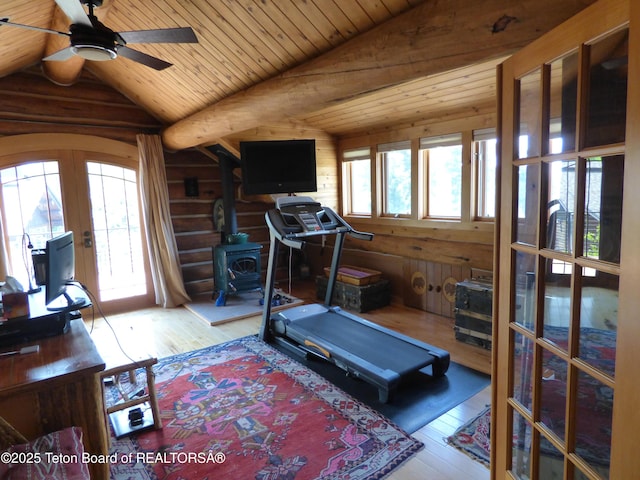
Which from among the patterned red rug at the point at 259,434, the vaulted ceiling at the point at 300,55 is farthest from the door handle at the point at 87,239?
the patterned red rug at the point at 259,434

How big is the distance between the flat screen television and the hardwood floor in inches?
67.9

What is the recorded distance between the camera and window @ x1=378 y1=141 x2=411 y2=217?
216 inches

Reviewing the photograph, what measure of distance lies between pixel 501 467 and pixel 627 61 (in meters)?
1.86

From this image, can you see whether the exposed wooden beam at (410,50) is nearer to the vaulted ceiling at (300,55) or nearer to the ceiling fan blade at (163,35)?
the vaulted ceiling at (300,55)

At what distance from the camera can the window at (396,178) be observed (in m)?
5.48

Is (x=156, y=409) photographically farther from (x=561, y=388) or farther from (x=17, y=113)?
(x=17, y=113)

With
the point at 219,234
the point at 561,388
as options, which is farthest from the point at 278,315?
the point at 561,388

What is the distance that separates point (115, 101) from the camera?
5508 millimetres

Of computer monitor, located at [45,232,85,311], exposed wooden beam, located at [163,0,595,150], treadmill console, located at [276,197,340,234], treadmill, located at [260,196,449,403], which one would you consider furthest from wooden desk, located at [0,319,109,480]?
treadmill console, located at [276,197,340,234]

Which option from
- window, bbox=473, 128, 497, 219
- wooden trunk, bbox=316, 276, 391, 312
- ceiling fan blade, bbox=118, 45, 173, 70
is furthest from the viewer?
wooden trunk, bbox=316, 276, 391, 312

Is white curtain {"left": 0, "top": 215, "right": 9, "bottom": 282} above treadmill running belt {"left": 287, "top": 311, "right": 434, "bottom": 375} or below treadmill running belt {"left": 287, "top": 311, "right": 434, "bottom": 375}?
above

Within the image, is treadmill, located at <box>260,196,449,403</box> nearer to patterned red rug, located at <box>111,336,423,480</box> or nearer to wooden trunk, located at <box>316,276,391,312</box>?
patterned red rug, located at <box>111,336,423,480</box>

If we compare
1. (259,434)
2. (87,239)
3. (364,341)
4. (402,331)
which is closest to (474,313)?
(402,331)

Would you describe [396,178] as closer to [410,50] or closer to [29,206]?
[410,50]
